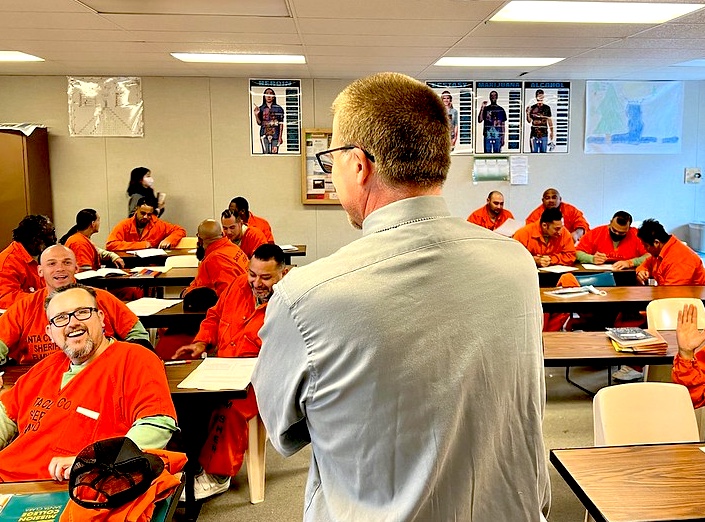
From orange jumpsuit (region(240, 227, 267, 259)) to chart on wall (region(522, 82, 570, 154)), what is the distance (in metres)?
3.74

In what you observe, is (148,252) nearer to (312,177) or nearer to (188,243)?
(188,243)

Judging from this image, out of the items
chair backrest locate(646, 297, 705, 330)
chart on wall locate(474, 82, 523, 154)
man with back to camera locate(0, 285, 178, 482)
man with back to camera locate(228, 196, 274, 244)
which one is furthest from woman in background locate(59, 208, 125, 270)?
chart on wall locate(474, 82, 523, 154)

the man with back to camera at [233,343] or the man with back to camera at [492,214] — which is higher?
the man with back to camera at [492,214]

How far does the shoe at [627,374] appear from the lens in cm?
447

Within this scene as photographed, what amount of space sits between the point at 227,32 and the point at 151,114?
294 cm

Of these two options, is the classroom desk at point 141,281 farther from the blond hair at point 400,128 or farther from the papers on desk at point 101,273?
the blond hair at point 400,128

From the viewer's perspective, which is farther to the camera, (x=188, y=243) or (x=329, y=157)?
(x=188, y=243)

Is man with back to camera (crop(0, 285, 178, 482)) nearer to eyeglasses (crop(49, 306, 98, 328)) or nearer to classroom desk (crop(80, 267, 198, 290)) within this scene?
eyeglasses (crop(49, 306, 98, 328))

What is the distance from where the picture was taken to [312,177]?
24.3 feet

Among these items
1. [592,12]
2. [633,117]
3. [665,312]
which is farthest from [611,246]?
[592,12]

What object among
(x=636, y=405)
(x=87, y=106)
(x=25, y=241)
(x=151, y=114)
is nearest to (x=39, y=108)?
(x=87, y=106)

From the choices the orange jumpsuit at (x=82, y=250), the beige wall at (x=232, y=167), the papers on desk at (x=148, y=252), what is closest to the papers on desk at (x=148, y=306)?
the orange jumpsuit at (x=82, y=250)

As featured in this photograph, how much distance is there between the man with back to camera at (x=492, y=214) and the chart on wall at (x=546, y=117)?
1222mm

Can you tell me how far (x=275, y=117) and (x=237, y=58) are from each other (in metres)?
1.40
